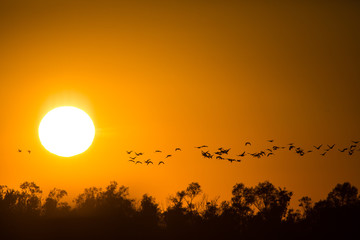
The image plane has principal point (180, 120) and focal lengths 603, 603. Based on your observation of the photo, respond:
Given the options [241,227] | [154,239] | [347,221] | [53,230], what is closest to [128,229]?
[154,239]

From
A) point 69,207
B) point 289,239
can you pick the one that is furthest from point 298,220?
point 69,207

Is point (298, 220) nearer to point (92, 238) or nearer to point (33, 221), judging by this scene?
point (92, 238)

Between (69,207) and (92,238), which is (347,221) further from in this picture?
(69,207)

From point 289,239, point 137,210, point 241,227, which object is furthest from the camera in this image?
point 137,210

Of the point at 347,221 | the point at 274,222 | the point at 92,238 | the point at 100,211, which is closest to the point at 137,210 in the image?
the point at 100,211

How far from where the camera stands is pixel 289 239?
85375mm

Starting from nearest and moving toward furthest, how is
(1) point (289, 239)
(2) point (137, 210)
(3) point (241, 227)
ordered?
1. (1) point (289, 239)
2. (3) point (241, 227)
3. (2) point (137, 210)

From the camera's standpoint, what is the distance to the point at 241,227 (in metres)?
91.8

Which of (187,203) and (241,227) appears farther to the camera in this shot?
(187,203)

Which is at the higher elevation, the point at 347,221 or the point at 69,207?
the point at 69,207

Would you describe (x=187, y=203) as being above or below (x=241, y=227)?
above

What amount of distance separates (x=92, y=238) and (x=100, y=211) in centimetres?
804

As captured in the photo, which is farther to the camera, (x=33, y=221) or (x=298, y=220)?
(x=298, y=220)

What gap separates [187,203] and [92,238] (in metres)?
21.9
